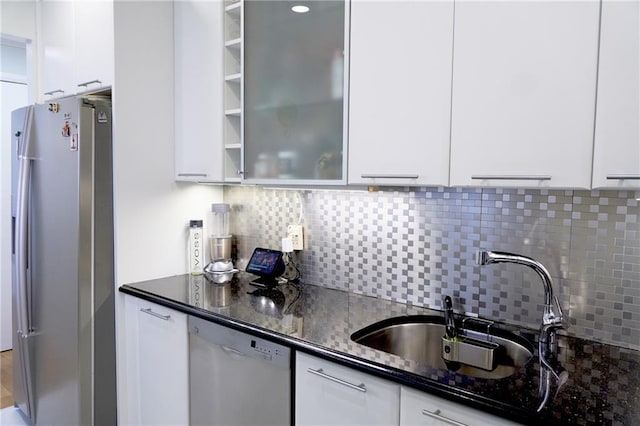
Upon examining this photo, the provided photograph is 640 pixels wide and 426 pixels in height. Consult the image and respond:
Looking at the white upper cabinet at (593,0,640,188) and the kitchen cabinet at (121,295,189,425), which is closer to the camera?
the white upper cabinet at (593,0,640,188)

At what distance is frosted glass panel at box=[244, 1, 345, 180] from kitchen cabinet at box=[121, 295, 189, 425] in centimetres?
77

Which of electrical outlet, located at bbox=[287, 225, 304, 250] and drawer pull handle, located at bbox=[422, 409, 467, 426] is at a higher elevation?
electrical outlet, located at bbox=[287, 225, 304, 250]

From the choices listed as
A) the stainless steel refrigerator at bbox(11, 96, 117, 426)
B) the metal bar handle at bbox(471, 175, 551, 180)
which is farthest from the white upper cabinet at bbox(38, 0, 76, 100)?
the metal bar handle at bbox(471, 175, 551, 180)

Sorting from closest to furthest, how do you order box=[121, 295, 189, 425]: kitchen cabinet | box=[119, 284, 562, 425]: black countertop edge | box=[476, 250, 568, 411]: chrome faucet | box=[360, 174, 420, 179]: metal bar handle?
box=[119, 284, 562, 425]: black countertop edge < box=[476, 250, 568, 411]: chrome faucet < box=[360, 174, 420, 179]: metal bar handle < box=[121, 295, 189, 425]: kitchen cabinet

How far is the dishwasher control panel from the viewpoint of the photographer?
1.53 meters

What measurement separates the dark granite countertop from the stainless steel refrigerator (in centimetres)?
23

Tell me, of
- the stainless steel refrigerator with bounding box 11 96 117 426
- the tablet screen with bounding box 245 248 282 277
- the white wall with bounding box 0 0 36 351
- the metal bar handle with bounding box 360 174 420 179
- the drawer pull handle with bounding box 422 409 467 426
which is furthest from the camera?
the white wall with bounding box 0 0 36 351

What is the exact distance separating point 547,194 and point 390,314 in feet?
2.38

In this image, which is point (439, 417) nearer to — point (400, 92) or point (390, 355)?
point (390, 355)

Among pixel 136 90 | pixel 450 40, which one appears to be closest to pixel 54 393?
pixel 136 90

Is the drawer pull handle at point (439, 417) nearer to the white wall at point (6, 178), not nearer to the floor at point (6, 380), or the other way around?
the floor at point (6, 380)

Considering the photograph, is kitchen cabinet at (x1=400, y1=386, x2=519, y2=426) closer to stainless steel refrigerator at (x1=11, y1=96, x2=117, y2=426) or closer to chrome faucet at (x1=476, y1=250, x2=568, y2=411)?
chrome faucet at (x1=476, y1=250, x2=568, y2=411)

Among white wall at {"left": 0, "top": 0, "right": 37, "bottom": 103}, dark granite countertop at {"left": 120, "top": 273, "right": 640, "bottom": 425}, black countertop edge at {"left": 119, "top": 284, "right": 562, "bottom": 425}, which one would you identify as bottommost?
black countertop edge at {"left": 119, "top": 284, "right": 562, "bottom": 425}

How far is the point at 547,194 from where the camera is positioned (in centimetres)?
153
